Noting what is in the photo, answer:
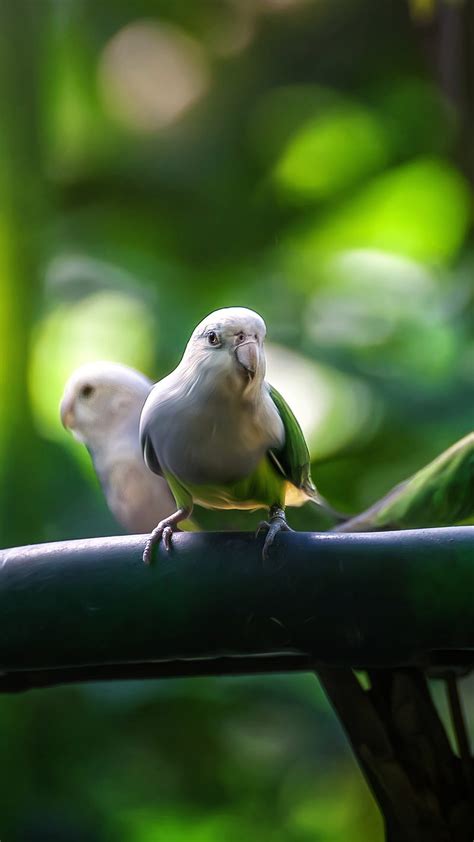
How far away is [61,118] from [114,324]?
2.44ft

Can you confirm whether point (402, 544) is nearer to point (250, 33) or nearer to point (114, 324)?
point (114, 324)

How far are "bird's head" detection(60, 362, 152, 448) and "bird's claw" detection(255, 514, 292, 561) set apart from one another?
1.82 feet

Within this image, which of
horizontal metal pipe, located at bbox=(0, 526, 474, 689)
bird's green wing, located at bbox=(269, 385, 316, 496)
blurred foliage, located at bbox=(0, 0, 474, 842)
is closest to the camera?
horizontal metal pipe, located at bbox=(0, 526, 474, 689)

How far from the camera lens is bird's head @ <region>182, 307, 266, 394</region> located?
96 cm

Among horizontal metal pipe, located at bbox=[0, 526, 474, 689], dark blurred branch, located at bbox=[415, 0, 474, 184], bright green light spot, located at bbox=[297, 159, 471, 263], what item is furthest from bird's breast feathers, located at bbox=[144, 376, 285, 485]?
dark blurred branch, located at bbox=[415, 0, 474, 184]

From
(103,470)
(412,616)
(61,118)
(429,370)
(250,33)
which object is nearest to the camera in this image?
(412,616)

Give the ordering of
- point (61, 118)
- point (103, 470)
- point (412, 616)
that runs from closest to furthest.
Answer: point (412, 616), point (103, 470), point (61, 118)

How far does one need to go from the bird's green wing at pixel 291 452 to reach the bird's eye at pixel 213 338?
0.13 m

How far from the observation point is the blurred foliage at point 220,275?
2535 millimetres

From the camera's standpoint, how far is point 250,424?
1.02m

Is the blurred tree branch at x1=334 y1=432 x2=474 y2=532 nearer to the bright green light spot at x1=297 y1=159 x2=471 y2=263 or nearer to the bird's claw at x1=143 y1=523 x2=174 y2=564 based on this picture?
the bird's claw at x1=143 y1=523 x2=174 y2=564

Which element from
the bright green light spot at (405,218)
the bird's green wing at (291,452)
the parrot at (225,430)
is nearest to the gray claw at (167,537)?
the parrot at (225,430)

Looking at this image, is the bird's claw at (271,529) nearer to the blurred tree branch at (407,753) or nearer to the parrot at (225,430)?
the parrot at (225,430)

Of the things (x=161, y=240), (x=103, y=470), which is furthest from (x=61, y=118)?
(x=103, y=470)
